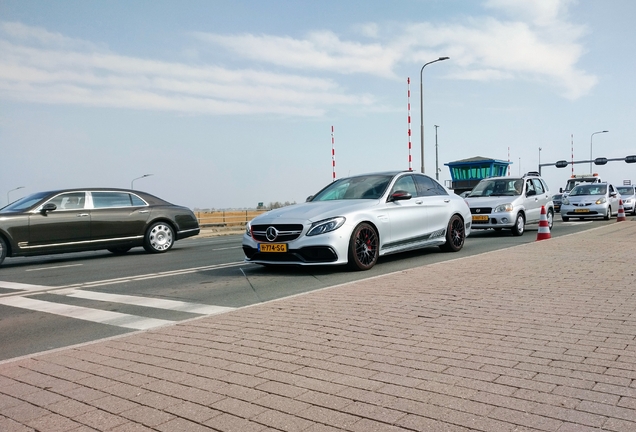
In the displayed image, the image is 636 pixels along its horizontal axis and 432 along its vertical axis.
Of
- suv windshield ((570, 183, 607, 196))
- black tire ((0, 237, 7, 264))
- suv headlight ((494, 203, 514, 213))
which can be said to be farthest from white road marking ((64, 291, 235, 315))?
suv windshield ((570, 183, 607, 196))

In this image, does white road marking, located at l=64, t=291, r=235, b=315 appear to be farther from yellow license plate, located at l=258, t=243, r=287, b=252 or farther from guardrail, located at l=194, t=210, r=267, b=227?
guardrail, located at l=194, t=210, r=267, b=227

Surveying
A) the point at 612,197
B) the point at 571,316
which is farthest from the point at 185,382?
the point at 612,197

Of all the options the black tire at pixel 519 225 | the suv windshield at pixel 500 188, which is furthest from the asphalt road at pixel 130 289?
the suv windshield at pixel 500 188

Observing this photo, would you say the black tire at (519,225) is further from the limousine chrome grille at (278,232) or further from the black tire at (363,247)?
the limousine chrome grille at (278,232)

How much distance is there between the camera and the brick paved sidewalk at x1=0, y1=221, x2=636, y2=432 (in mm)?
3113

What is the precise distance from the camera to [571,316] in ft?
17.3

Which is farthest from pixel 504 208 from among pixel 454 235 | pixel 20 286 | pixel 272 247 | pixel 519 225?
pixel 20 286

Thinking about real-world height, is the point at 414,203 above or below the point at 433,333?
above

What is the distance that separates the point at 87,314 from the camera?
6555mm

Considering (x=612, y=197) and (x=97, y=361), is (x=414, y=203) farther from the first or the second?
(x=612, y=197)

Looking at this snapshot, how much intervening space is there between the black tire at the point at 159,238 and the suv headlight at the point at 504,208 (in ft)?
28.7

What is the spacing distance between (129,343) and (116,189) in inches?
374

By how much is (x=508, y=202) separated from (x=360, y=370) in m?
13.6

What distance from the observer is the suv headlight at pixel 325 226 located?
29.0ft
